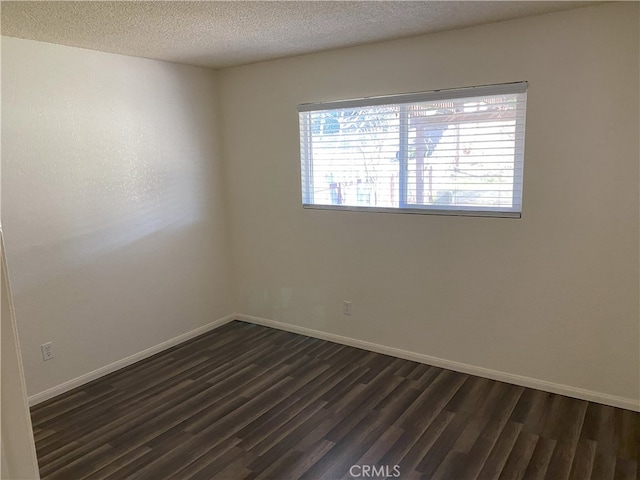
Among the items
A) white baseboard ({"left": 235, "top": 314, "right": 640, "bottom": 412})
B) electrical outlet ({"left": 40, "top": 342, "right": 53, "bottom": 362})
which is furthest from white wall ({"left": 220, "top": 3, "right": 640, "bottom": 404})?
electrical outlet ({"left": 40, "top": 342, "right": 53, "bottom": 362})

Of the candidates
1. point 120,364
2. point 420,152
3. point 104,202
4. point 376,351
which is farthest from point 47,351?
point 420,152

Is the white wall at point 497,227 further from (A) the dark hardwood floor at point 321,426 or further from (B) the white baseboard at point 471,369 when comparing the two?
(A) the dark hardwood floor at point 321,426

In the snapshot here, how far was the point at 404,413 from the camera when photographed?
2.96m

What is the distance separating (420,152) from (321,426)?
79.1 inches

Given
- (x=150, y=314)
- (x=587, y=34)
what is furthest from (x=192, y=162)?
(x=587, y=34)

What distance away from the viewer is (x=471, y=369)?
346 cm

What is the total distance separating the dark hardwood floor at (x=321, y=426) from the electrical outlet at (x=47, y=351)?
299mm

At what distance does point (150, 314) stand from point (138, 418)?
43.8 inches

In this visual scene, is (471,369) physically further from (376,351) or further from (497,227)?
(497,227)

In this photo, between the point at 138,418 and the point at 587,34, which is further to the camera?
the point at 138,418

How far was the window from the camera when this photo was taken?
3133 mm

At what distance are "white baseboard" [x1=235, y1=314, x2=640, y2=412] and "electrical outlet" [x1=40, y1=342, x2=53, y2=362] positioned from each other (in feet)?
6.03

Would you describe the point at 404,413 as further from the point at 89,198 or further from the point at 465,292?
the point at 89,198

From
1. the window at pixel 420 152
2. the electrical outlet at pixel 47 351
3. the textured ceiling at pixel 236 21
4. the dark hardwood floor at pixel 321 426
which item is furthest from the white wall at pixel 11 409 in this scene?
the window at pixel 420 152
